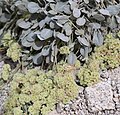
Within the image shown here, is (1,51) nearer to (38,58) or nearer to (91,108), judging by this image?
(38,58)

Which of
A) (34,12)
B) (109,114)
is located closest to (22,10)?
(34,12)

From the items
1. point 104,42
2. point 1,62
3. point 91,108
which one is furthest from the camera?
point 1,62

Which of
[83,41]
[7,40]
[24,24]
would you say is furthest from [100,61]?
[7,40]

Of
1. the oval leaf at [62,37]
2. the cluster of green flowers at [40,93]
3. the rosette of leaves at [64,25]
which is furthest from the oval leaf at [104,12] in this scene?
the cluster of green flowers at [40,93]

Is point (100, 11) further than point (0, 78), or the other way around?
point (0, 78)

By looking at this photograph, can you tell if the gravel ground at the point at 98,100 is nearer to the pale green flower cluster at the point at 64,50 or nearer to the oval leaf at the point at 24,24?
the pale green flower cluster at the point at 64,50

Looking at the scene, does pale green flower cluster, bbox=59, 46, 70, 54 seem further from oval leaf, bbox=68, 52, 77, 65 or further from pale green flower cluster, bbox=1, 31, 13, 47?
pale green flower cluster, bbox=1, 31, 13, 47

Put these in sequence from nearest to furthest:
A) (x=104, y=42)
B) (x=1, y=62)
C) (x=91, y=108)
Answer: (x=91, y=108) → (x=104, y=42) → (x=1, y=62)
